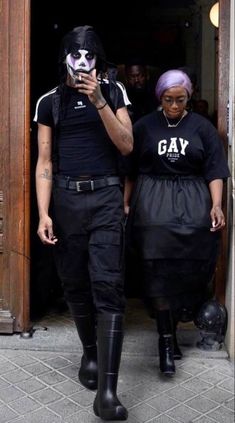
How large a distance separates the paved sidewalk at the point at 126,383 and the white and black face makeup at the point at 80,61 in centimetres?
179

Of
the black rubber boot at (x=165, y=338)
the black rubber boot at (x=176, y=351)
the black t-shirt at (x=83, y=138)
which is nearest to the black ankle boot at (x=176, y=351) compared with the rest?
the black rubber boot at (x=176, y=351)

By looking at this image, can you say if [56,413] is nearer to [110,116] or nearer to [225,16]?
[110,116]

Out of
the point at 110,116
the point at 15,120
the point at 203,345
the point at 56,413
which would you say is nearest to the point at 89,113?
the point at 110,116

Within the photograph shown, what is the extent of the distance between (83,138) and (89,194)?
30 centimetres

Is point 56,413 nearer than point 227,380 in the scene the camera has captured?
Yes

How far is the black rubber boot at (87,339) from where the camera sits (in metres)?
3.25

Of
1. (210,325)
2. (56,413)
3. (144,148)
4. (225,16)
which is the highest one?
(225,16)

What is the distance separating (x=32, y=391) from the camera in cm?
333

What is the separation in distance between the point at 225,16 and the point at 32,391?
2682mm

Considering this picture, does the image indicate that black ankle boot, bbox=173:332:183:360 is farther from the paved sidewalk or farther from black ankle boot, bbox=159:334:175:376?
black ankle boot, bbox=159:334:175:376

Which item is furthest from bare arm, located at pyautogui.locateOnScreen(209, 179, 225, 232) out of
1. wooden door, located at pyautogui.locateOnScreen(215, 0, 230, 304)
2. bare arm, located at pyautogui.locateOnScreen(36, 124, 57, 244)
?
bare arm, located at pyautogui.locateOnScreen(36, 124, 57, 244)

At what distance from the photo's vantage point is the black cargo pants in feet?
9.75

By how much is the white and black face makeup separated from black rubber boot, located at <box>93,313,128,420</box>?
1247 mm

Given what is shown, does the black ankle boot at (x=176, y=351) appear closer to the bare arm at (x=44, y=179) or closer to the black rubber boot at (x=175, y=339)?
the black rubber boot at (x=175, y=339)
